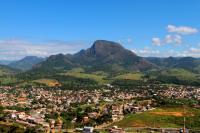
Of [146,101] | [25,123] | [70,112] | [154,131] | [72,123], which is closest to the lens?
[154,131]

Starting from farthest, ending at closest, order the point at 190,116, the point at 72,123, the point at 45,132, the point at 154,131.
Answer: the point at 190,116 → the point at 72,123 → the point at 154,131 → the point at 45,132

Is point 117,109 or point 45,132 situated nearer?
point 45,132

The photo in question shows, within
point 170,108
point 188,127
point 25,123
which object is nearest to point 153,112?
point 170,108

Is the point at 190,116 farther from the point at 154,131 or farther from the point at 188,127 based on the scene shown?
the point at 154,131

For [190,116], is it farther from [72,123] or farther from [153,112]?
[72,123]

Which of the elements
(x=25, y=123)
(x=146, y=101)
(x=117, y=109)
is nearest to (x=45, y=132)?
(x=25, y=123)

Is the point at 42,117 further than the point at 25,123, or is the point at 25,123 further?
the point at 42,117
